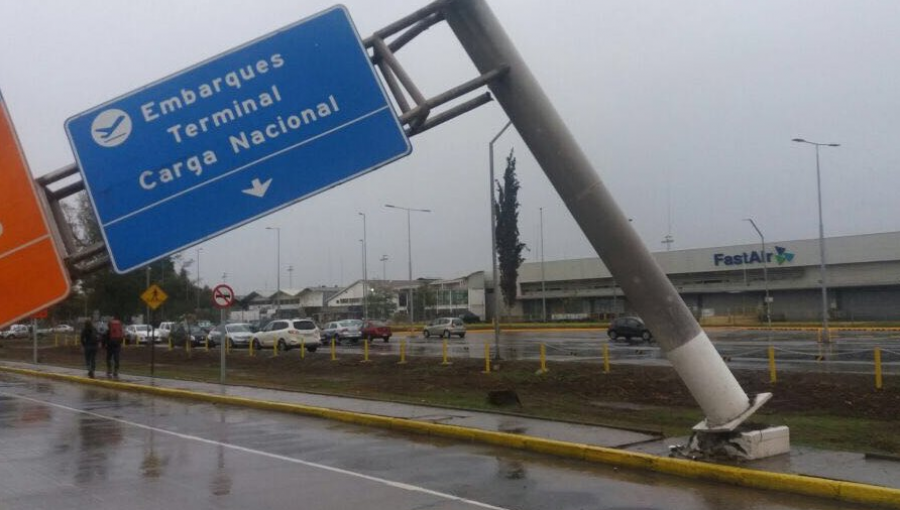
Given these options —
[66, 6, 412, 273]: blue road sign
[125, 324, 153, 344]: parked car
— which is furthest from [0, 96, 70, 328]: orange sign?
[125, 324, 153, 344]: parked car

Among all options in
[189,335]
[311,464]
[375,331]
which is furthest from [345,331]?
[311,464]

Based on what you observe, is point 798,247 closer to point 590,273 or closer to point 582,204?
point 590,273

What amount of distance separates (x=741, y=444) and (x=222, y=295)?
16.9 meters

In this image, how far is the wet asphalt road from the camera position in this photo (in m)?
8.82

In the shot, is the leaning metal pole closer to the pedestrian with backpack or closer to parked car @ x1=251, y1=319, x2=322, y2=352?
the pedestrian with backpack

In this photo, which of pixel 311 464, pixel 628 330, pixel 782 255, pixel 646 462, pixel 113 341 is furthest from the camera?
pixel 782 255

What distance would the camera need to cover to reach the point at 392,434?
14.2m

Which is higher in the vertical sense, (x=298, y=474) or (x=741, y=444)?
(x=741, y=444)

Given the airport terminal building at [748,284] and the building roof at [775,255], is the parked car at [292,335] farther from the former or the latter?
the building roof at [775,255]

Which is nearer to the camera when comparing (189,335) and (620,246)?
(620,246)

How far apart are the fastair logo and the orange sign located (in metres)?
74.2

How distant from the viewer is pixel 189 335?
48906mm

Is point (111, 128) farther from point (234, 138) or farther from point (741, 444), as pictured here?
point (741, 444)

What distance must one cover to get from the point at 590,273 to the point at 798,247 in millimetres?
21844
